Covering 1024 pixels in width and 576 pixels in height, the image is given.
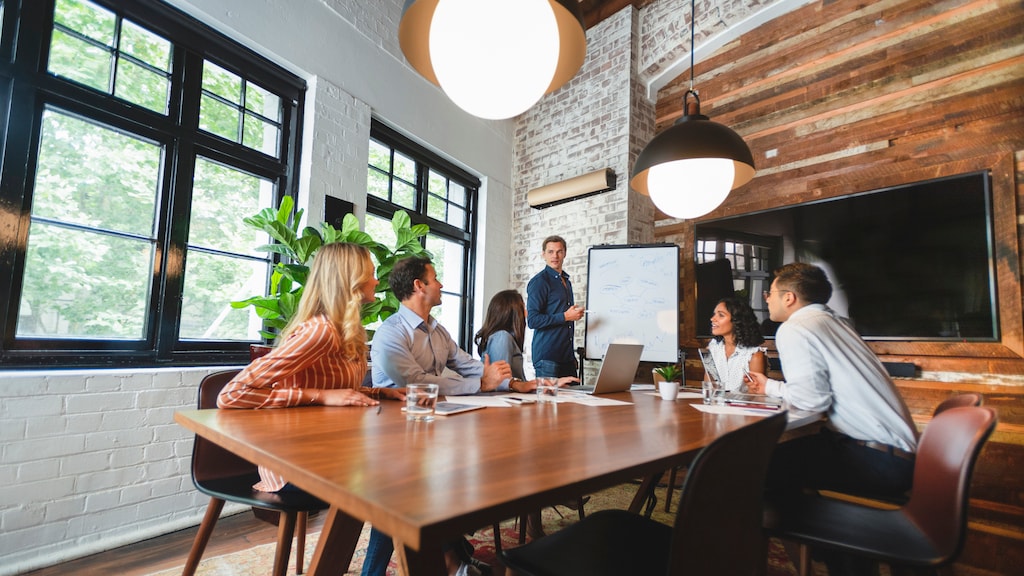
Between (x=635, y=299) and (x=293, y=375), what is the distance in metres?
3.15

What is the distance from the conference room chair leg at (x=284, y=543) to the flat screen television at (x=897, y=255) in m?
3.42

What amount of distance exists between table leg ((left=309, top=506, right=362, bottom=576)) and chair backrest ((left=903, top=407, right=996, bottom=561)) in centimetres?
138

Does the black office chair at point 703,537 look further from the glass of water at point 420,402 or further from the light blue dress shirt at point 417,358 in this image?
the light blue dress shirt at point 417,358

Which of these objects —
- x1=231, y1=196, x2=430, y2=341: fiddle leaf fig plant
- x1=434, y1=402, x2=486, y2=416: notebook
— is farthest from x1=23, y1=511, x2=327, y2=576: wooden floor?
x1=434, y1=402, x2=486, y2=416: notebook

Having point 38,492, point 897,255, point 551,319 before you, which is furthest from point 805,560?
point 38,492

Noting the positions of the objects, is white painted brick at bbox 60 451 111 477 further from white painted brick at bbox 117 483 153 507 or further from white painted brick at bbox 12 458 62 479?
white painted brick at bbox 117 483 153 507

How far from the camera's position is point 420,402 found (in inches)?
53.6

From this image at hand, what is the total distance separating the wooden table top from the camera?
66cm

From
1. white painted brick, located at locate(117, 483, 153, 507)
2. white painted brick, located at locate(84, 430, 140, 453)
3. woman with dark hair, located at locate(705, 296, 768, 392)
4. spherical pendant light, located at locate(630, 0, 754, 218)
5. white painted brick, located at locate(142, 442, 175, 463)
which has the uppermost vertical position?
spherical pendant light, located at locate(630, 0, 754, 218)

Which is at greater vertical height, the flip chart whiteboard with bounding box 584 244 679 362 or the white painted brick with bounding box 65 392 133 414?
the flip chart whiteboard with bounding box 584 244 679 362

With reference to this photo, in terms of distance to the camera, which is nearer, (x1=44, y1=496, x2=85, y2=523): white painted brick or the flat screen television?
(x1=44, y1=496, x2=85, y2=523): white painted brick

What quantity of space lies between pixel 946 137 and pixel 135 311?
5004 millimetres

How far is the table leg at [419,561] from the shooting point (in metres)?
0.83

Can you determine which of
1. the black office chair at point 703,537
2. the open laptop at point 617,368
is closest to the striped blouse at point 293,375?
the black office chair at point 703,537
